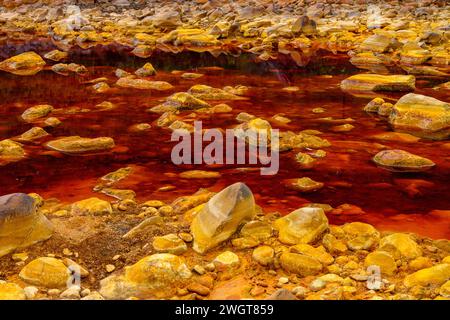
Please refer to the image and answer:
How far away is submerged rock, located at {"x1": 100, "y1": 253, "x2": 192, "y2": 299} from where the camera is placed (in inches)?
115

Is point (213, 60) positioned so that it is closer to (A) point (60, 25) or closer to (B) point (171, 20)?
(B) point (171, 20)

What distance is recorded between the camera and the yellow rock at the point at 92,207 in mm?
3955

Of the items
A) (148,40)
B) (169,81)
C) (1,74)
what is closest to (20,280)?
(169,81)

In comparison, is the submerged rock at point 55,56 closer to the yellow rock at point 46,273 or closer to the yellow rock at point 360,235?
the yellow rock at point 46,273

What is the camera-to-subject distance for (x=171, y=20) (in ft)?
56.6

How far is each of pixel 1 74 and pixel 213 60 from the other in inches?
171

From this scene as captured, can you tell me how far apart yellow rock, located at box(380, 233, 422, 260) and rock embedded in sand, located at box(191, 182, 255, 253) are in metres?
0.91

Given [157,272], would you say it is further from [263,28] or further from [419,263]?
[263,28]

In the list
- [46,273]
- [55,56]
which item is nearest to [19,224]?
[46,273]

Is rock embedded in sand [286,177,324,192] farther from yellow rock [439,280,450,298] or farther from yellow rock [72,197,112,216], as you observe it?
yellow rock [439,280,450,298]

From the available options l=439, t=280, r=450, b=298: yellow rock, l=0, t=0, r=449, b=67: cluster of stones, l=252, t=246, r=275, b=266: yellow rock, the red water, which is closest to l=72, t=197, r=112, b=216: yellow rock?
the red water

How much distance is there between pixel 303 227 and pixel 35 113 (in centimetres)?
460

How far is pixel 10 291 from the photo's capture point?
113 inches

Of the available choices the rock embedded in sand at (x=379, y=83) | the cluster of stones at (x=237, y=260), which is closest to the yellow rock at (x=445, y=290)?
the cluster of stones at (x=237, y=260)
